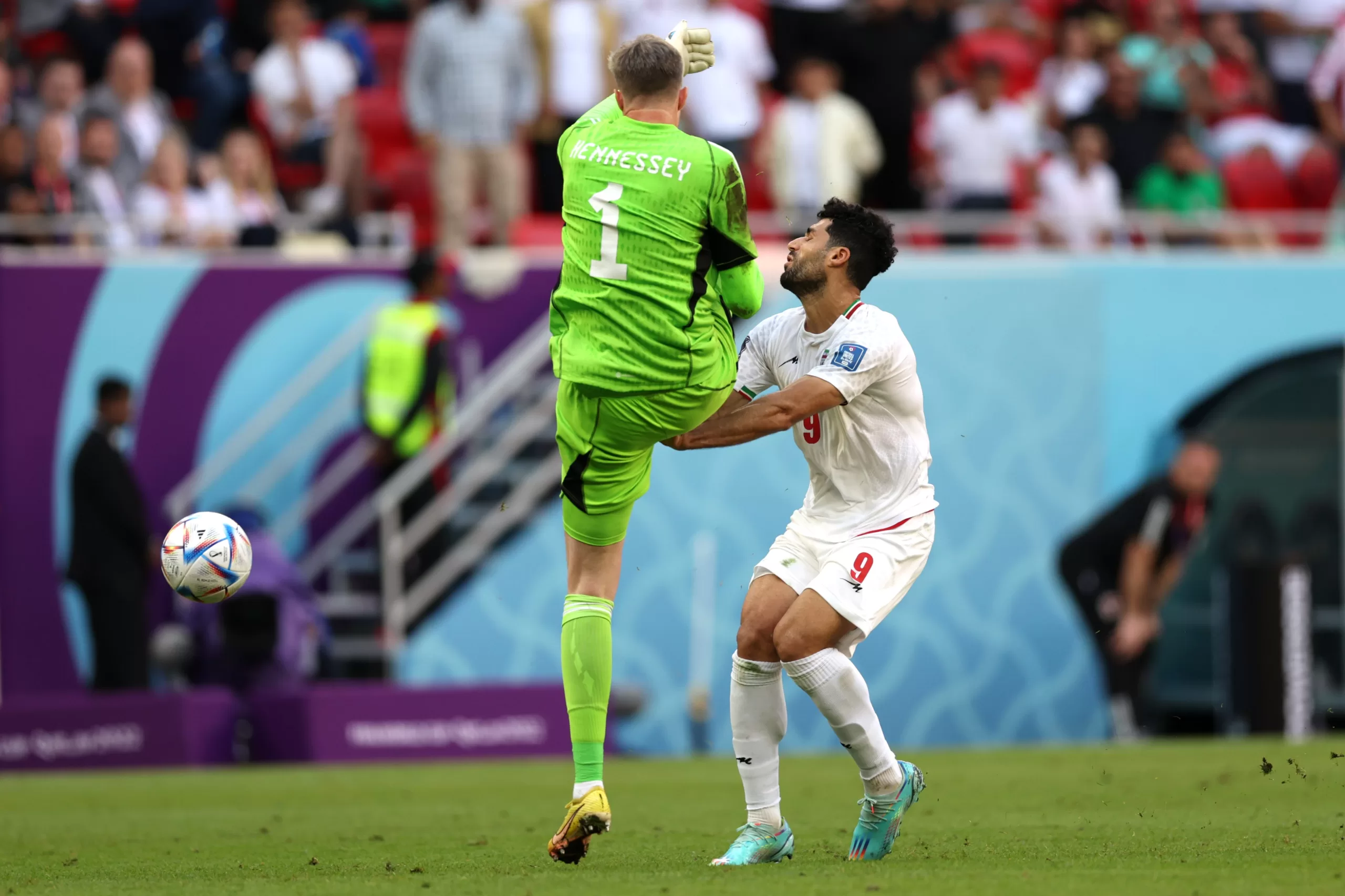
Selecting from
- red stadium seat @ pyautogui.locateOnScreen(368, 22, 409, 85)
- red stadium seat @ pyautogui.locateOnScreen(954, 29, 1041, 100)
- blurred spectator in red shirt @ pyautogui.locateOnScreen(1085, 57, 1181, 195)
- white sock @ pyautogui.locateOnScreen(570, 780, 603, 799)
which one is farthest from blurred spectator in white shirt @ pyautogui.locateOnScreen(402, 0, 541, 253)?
white sock @ pyautogui.locateOnScreen(570, 780, 603, 799)

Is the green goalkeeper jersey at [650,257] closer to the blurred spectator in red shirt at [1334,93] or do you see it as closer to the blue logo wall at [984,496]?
the blue logo wall at [984,496]

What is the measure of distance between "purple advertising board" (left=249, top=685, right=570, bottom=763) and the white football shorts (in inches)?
282

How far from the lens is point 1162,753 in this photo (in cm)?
1380

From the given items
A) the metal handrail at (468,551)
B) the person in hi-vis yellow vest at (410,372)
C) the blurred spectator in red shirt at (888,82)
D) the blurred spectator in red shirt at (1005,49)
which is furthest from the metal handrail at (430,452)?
the blurred spectator in red shirt at (1005,49)

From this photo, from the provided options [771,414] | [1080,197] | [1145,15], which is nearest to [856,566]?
[771,414]

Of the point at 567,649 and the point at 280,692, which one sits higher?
the point at 567,649

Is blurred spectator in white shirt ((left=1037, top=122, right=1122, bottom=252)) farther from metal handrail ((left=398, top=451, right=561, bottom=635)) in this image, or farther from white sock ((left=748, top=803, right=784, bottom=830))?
white sock ((left=748, top=803, right=784, bottom=830))

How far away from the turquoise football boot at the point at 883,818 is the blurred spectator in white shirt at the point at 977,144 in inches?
449

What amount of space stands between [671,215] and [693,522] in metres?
10.5

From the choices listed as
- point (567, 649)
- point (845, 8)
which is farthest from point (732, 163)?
point (845, 8)

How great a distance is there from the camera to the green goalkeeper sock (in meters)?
7.05

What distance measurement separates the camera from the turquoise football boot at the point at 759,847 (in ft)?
23.1

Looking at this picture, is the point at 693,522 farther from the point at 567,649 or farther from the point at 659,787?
the point at 567,649

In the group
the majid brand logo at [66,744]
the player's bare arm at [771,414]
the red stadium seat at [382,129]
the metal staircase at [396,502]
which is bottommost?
the majid brand logo at [66,744]
